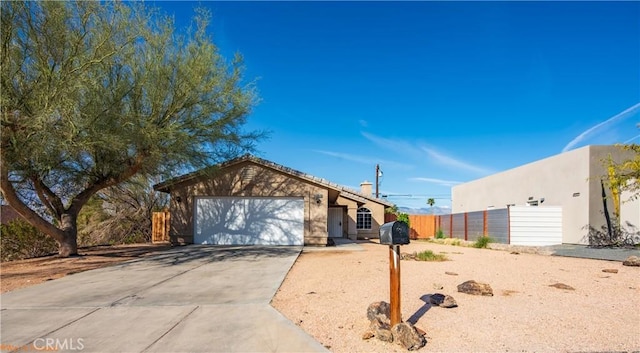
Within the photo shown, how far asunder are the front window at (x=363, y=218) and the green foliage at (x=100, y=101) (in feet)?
46.7

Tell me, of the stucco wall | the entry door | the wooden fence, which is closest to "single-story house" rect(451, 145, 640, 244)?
the stucco wall

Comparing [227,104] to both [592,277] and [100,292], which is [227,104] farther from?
[592,277]

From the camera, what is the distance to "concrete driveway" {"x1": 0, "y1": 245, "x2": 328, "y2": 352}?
4746 millimetres

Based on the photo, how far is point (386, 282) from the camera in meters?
8.48

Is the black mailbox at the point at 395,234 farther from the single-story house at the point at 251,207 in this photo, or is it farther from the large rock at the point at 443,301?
the single-story house at the point at 251,207

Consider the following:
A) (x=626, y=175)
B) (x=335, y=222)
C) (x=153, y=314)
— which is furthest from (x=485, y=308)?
(x=335, y=222)

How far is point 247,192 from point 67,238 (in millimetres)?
6946

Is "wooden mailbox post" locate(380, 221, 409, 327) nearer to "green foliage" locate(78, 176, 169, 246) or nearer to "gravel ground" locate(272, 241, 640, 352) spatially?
"gravel ground" locate(272, 241, 640, 352)

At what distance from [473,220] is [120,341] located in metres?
22.3

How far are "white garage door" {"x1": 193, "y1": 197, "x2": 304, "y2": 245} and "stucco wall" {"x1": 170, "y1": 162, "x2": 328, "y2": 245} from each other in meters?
0.28

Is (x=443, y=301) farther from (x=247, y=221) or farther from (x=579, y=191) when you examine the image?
(x=579, y=191)

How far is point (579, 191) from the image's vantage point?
19.2 m

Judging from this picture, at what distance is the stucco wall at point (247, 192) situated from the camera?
17828mm

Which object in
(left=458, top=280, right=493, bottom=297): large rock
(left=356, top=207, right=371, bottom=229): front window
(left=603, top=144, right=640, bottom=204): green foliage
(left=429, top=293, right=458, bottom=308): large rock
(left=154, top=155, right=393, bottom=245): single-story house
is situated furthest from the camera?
(left=356, top=207, right=371, bottom=229): front window
